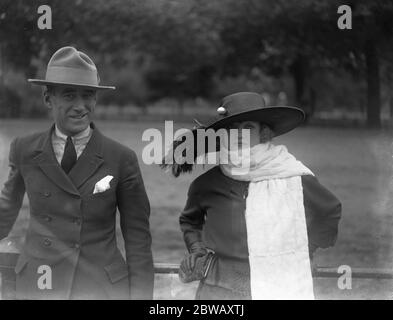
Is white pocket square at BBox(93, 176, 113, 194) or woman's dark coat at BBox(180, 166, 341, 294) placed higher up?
white pocket square at BBox(93, 176, 113, 194)

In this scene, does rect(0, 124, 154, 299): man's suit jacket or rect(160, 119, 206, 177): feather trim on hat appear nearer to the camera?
rect(0, 124, 154, 299): man's suit jacket

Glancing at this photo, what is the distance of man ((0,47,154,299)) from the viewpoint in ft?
8.17

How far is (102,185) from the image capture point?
2.48 metres

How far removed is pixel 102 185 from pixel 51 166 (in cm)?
22

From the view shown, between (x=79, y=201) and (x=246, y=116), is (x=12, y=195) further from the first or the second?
(x=246, y=116)

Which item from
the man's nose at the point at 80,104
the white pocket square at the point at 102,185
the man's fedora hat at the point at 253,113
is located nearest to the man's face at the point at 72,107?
the man's nose at the point at 80,104

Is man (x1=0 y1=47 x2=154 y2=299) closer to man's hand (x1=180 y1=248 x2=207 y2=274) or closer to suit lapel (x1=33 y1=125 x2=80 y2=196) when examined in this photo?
suit lapel (x1=33 y1=125 x2=80 y2=196)

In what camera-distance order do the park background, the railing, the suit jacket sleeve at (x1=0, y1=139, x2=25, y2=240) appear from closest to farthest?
the suit jacket sleeve at (x1=0, y1=139, x2=25, y2=240), the railing, the park background

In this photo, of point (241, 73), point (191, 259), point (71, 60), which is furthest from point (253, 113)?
point (241, 73)

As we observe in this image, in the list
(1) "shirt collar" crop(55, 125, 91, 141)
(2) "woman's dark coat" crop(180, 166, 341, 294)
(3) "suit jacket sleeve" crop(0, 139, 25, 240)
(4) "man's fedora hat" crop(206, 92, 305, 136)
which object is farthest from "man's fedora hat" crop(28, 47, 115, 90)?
(2) "woman's dark coat" crop(180, 166, 341, 294)

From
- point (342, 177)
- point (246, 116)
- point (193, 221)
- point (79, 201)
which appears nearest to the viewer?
point (79, 201)

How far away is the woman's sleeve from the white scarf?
22 centimetres
